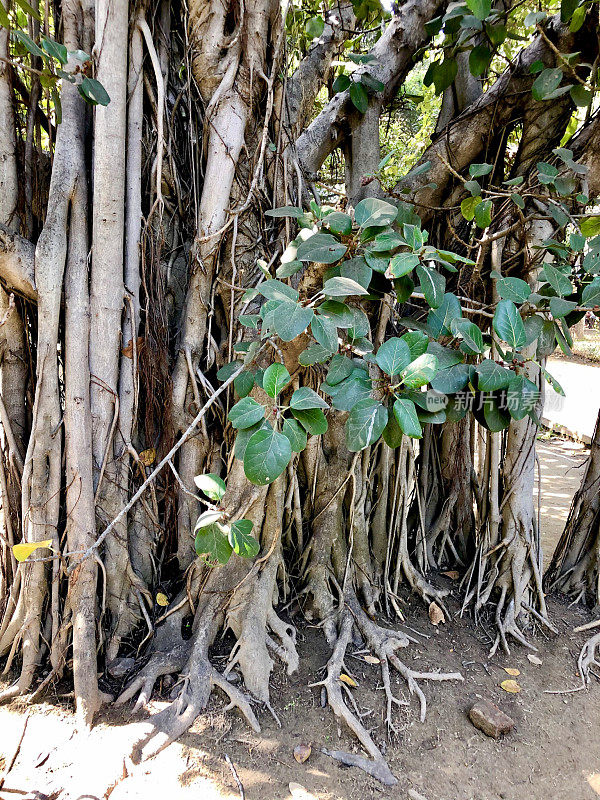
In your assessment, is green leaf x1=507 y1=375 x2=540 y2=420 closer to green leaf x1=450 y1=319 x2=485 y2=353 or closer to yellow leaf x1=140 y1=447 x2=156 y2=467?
green leaf x1=450 y1=319 x2=485 y2=353

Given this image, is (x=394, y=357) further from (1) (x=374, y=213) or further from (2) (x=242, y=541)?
(2) (x=242, y=541)

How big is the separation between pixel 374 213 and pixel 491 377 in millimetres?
476

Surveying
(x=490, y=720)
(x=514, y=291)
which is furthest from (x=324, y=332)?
(x=490, y=720)

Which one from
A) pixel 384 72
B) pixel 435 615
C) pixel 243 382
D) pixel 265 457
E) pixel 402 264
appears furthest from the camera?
pixel 384 72

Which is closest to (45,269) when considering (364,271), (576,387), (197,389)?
(197,389)

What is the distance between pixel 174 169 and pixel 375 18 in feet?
5.42

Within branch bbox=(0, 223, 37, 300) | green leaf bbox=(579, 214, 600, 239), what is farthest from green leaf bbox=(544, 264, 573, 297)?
branch bbox=(0, 223, 37, 300)

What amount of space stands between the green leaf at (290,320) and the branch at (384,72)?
1435mm

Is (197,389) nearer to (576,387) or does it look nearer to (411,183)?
(411,183)

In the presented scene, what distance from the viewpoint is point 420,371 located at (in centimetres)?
105

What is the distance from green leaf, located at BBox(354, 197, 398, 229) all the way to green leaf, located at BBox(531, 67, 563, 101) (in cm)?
102

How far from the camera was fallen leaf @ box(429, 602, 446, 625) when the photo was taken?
2090mm

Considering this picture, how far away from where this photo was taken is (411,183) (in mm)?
2150

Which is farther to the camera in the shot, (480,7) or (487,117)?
(487,117)
